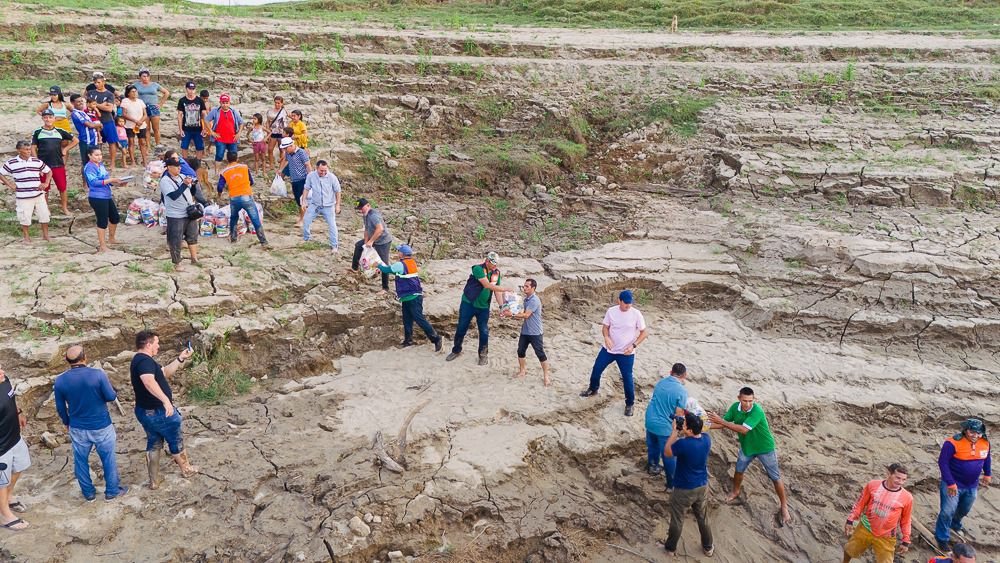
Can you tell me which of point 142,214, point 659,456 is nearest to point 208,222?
point 142,214

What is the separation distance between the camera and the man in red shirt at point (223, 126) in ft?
40.6

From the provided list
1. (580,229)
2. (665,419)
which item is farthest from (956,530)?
(580,229)

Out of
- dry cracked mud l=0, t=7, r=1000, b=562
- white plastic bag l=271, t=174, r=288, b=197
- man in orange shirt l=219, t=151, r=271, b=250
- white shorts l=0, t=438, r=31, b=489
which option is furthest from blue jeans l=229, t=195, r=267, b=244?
white shorts l=0, t=438, r=31, b=489

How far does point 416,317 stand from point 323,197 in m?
2.65

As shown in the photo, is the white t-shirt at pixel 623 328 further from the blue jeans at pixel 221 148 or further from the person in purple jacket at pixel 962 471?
the blue jeans at pixel 221 148

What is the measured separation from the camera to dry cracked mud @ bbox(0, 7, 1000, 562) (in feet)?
25.3

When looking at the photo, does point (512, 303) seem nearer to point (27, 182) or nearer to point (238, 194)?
point (238, 194)

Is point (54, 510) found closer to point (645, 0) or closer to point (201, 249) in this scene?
point (201, 249)

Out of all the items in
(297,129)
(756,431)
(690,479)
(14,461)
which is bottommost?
(690,479)

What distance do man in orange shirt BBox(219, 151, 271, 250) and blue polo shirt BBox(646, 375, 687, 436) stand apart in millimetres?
6520

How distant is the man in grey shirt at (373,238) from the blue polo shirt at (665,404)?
470 cm

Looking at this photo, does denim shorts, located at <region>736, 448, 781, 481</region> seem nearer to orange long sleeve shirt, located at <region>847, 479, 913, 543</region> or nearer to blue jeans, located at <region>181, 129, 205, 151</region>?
orange long sleeve shirt, located at <region>847, 479, 913, 543</region>

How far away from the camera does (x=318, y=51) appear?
698 inches

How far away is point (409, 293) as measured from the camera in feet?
32.6
